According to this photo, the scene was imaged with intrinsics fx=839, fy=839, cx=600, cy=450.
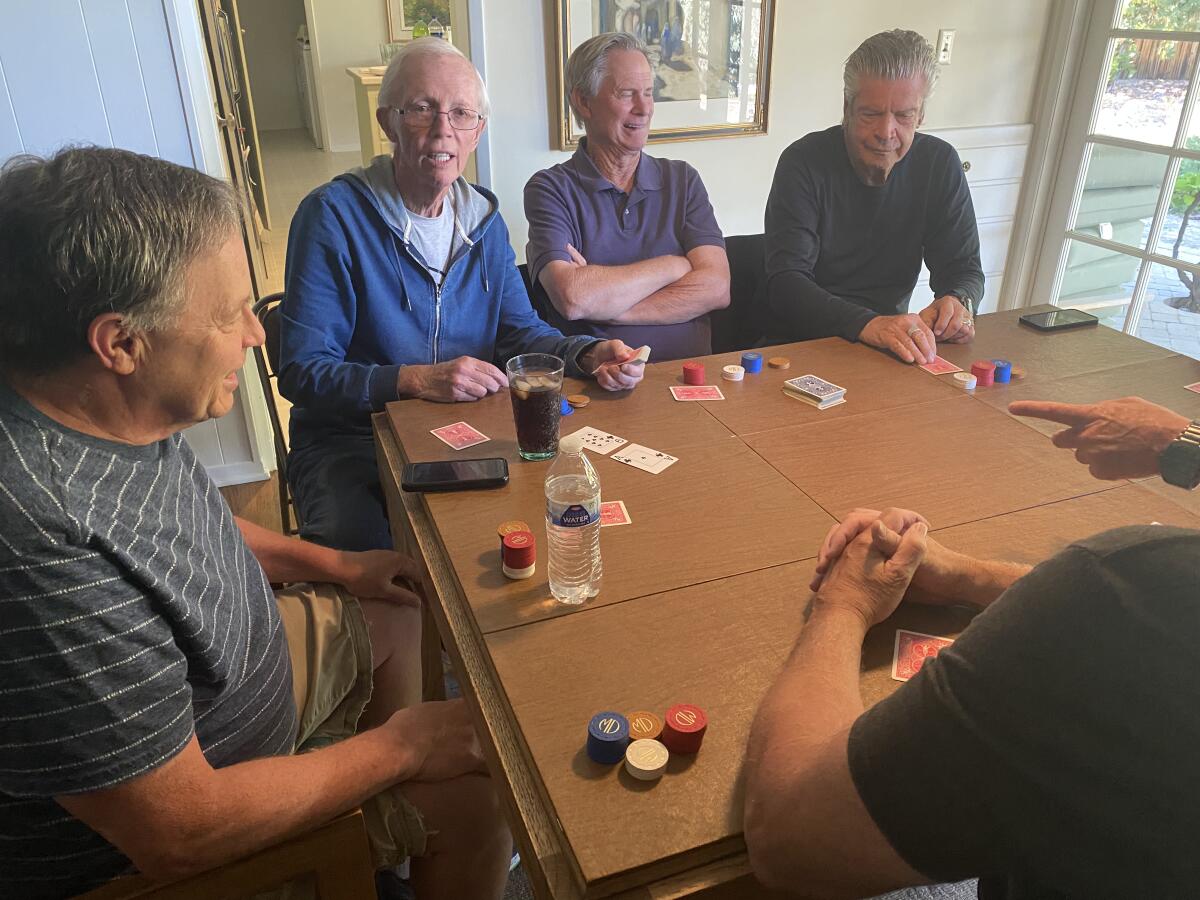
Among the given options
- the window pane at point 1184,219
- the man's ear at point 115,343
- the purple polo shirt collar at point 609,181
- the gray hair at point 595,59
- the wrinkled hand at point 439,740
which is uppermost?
the gray hair at point 595,59

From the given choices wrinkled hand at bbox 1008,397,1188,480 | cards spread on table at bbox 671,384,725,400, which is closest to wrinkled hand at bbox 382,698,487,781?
cards spread on table at bbox 671,384,725,400

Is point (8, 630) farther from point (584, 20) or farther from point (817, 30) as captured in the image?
point (817, 30)

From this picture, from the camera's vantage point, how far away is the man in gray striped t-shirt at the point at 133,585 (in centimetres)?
79

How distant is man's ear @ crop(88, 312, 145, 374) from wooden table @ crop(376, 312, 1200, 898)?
19.2 inches

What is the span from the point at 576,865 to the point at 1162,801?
0.47m

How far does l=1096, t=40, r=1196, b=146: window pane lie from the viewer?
3.34 m

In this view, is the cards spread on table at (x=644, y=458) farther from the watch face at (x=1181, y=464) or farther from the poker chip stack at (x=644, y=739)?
the watch face at (x=1181, y=464)

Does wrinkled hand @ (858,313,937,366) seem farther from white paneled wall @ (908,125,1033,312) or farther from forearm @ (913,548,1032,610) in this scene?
white paneled wall @ (908,125,1033,312)

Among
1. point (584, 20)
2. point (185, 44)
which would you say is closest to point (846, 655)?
point (185, 44)

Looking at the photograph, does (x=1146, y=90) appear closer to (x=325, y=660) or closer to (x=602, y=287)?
(x=602, y=287)

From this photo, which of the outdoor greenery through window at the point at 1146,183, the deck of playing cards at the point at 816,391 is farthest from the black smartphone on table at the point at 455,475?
the outdoor greenery through window at the point at 1146,183

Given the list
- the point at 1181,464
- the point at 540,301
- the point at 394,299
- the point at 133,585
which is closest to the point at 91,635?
the point at 133,585

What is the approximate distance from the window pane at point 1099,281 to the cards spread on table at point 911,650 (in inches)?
136

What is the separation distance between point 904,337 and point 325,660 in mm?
1393
